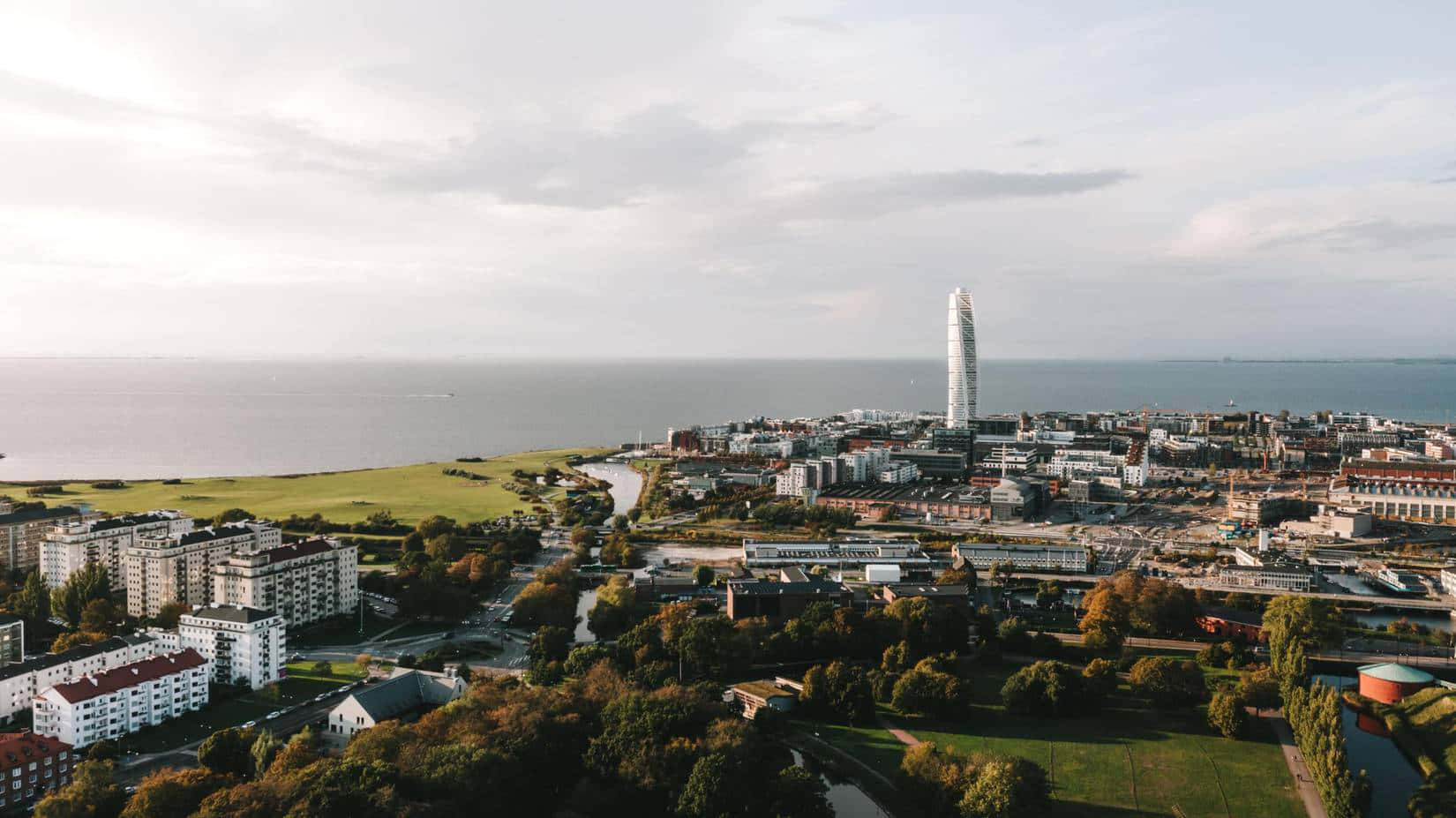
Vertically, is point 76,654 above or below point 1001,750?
above

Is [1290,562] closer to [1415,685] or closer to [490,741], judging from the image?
[1415,685]

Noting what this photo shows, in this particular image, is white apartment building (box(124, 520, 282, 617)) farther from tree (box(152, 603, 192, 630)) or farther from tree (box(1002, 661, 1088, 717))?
tree (box(1002, 661, 1088, 717))

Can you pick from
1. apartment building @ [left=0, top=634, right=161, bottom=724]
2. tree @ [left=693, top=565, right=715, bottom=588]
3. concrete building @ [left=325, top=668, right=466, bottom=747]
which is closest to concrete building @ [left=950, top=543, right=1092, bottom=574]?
tree @ [left=693, top=565, right=715, bottom=588]

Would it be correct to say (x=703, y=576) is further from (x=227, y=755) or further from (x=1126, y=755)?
(x=227, y=755)

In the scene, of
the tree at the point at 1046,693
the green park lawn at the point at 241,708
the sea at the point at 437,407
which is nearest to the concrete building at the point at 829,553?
the tree at the point at 1046,693

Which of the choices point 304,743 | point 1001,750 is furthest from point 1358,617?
point 304,743

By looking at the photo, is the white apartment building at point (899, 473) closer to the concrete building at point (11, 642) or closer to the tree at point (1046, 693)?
the tree at point (1046, 693)
